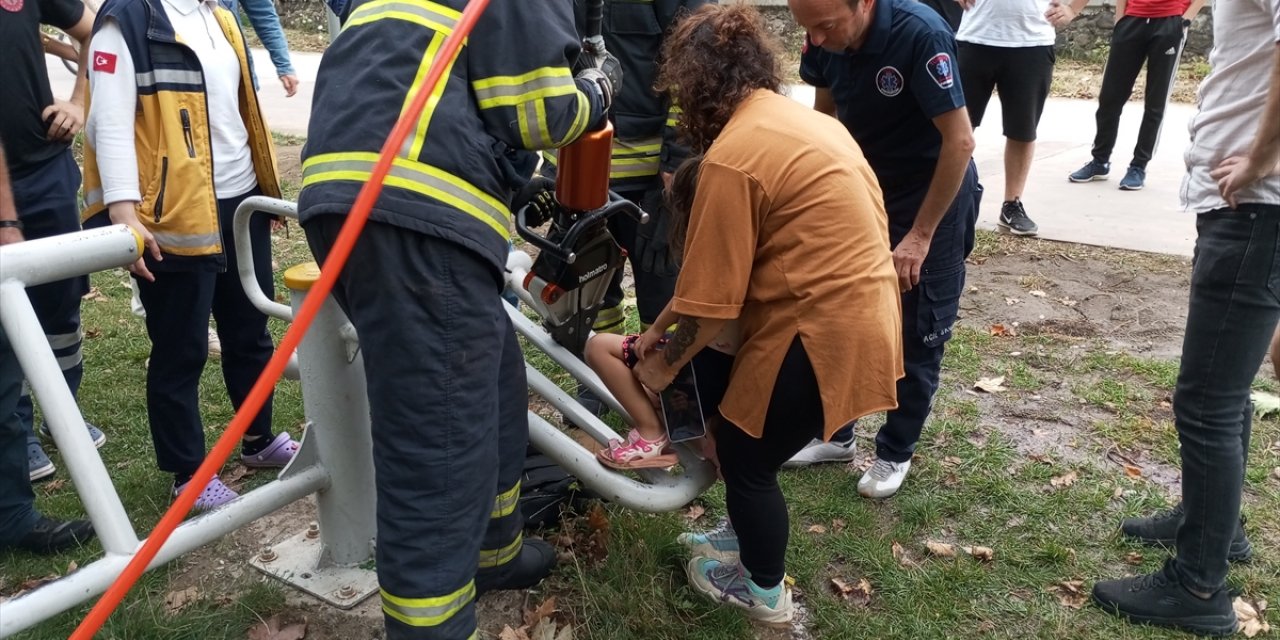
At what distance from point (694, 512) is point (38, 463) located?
2.29 metres

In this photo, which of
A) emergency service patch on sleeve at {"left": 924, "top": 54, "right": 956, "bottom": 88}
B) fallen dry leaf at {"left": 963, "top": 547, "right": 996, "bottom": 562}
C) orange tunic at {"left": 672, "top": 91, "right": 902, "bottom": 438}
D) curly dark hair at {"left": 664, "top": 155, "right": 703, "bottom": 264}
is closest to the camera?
orange tunic at {"left": 672, "top": 91, "right": 902, "bottom": 438}

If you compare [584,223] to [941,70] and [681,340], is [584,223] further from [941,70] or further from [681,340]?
[941,70]

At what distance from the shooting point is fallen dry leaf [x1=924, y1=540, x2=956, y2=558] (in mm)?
2977

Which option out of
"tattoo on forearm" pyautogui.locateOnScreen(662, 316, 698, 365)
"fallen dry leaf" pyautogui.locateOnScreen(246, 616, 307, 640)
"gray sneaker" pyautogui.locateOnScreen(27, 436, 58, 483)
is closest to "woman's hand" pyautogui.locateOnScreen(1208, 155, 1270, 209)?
"tattoo on forearm" pyautogui.locateOnScreen(662, 316, 698, 365)

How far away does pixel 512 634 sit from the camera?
2541 mm

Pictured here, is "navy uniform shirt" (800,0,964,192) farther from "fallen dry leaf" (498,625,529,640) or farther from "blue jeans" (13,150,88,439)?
"blue jeans" (13,150,88,439)

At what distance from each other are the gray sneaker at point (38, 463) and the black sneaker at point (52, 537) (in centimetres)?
55

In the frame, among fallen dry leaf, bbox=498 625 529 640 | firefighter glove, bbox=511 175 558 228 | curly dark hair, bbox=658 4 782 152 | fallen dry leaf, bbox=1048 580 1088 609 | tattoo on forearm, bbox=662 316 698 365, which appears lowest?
fallen dry leaf, bbox=1048 580 1088 609

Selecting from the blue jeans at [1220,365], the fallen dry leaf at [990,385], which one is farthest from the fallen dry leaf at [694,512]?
the fallen dry leaf at [990,385]

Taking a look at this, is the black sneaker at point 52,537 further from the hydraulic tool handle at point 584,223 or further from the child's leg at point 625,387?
the hydraulic tool handle at point 584,223

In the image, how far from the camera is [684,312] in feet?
7.38

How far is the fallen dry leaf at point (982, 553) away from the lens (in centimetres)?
297

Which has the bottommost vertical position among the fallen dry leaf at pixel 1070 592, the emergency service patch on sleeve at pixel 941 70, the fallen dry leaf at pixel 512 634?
the fallen dry leaf at pixel 1070 592

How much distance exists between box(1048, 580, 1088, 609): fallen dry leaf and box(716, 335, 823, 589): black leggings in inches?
33.8
